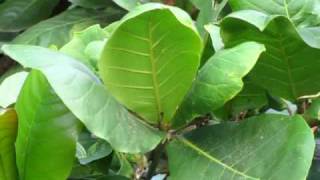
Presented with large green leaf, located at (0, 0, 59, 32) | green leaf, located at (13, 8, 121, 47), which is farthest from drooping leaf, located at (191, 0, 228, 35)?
large green leaf, located at (0, 0, 59, 32)

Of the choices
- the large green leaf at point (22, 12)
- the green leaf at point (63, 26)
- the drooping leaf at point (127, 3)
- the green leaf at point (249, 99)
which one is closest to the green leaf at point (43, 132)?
the green leaf at point (249, 99)

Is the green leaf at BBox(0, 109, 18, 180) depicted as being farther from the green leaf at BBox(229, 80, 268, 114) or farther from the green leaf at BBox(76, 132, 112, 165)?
the green leaf at BBox(229, 80, 268, 114)

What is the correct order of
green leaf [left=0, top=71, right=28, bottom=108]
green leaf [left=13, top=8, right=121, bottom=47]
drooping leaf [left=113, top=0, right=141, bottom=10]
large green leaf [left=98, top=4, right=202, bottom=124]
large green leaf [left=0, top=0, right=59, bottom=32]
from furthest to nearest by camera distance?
large green leaf [left=0, top=0, right=59, bottom=32]
green leaf [left=13, top=8, right=121, bottom=47]
drooping leaf [left=113, top=0, right=141, bottom=10]
green leaf [left=0, top=71, right=28, bottom=108]
large green leaf [left=98, top=4, right=202, bottom=124]

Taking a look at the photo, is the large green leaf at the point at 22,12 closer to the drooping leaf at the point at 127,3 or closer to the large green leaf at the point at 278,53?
the drooping leaf at the point at 127,3

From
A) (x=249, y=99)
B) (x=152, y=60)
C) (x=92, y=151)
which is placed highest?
→ (x=152, y=60)

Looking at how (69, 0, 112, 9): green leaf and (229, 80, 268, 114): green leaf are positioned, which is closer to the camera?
(229, 80, 268, 114): green leaf

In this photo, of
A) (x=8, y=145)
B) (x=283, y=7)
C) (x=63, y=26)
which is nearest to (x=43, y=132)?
(x=8, y=145)

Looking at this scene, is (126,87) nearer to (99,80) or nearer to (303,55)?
(99,80)

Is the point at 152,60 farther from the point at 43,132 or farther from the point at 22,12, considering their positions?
the point at 22,12
